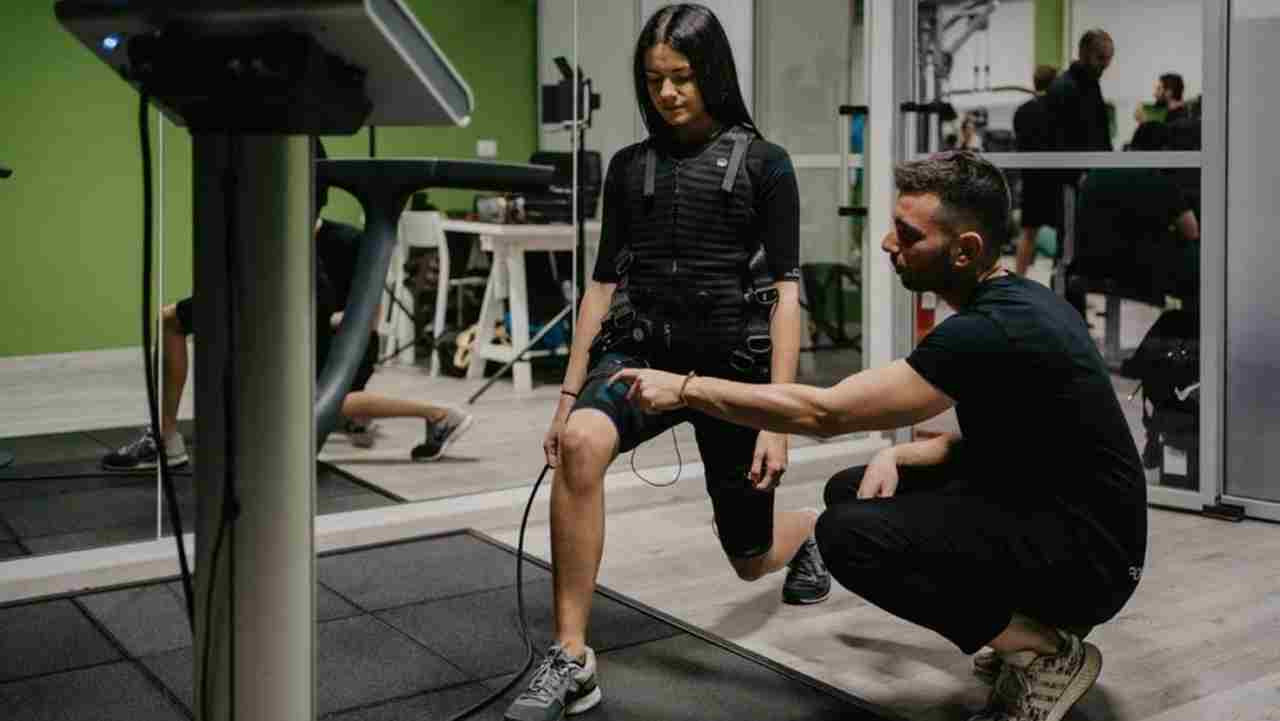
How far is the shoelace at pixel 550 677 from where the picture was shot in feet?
7.45

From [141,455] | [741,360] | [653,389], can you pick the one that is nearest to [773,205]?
[741,360]

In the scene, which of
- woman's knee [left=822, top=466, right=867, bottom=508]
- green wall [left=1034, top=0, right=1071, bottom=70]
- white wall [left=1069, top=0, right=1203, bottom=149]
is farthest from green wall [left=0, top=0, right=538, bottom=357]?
green wall [left=1034, top=0, right=1071, bottom=70]

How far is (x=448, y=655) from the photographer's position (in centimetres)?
265

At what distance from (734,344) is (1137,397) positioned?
7.11 feet

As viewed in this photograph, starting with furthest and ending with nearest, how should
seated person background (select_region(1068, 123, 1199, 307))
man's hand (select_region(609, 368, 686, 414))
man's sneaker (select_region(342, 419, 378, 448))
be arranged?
man's sneaker (select_region(342, 419, 378, 448)) < seated person background (select_region(1068, 123, 1199, 307)) < man's hand (select_region(609, 368, 686, 414))

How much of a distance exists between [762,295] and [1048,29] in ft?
16.5

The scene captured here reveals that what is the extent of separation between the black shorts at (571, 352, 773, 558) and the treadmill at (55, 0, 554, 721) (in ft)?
3.54

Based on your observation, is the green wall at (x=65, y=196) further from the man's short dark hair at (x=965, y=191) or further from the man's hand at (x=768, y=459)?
the man's short dark hair at (x=965, y=191)

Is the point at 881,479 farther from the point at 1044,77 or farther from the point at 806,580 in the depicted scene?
the point at 1044,77

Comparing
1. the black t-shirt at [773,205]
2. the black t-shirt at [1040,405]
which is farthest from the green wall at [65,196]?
the black t-shirt at [1040,405]

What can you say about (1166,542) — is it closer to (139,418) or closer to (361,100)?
(139,418)

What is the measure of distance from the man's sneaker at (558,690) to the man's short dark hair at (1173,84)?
9.81ft

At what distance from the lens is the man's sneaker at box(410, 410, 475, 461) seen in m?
4.57

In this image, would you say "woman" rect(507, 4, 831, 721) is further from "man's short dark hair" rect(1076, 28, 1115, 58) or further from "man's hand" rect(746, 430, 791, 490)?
"man's short dark hair" rect(1076, 28, 1115, 58)
